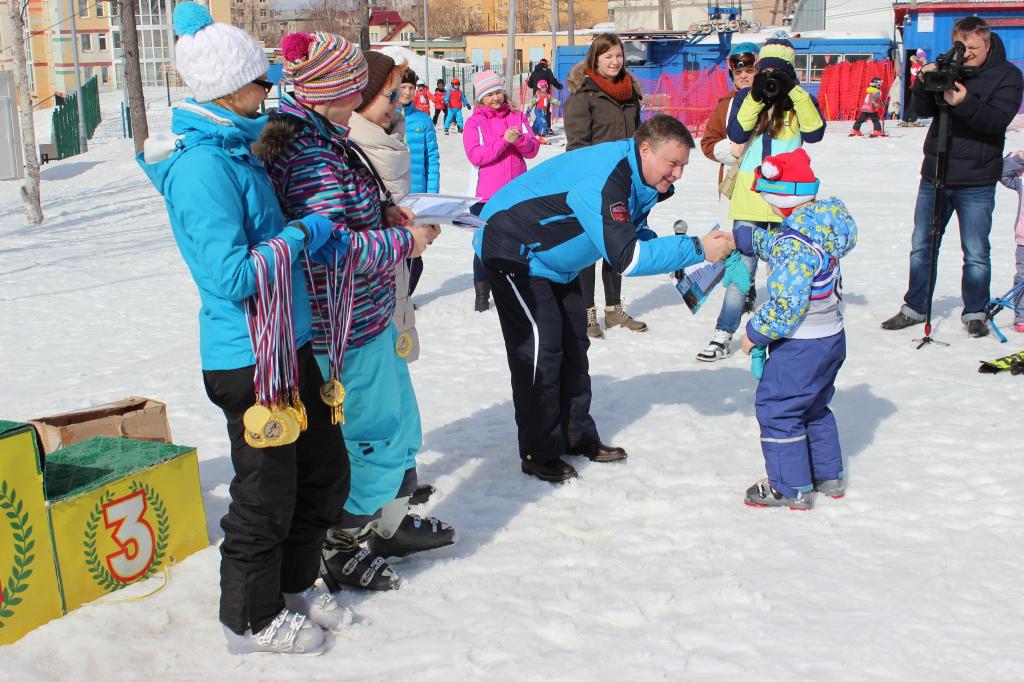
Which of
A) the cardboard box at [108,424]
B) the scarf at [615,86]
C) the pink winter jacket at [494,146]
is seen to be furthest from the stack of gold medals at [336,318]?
the pink winter jacket at [494,146]

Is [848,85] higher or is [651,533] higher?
[848,85]

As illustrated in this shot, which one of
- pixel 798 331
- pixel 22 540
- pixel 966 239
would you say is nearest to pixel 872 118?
pixel 966 239

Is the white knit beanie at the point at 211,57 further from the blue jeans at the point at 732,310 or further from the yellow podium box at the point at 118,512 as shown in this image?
the blue jeans at the point at 732,310

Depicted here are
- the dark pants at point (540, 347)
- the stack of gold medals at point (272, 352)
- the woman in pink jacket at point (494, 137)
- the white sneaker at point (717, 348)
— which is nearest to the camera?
the stack of gold medals at point (272, 352)

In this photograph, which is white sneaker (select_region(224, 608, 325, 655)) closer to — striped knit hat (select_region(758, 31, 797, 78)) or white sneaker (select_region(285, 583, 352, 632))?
white sneaker (select_region(285, 583, 352, 632))

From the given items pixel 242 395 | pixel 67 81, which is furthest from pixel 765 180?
pixel 67 81

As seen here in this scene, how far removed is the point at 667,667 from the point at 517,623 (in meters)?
0.55

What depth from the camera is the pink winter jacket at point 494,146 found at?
25.4 feet

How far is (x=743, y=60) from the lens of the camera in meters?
7.32

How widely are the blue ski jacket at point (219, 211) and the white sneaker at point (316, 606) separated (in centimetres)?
87

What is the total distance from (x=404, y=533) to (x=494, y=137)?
14.4ft

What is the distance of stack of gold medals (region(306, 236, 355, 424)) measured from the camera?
3.25 m

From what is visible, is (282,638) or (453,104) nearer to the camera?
(282,638)

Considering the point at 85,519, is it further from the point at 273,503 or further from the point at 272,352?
the point at 272,352
